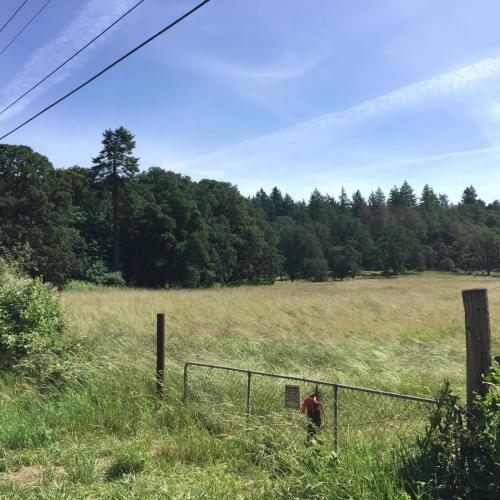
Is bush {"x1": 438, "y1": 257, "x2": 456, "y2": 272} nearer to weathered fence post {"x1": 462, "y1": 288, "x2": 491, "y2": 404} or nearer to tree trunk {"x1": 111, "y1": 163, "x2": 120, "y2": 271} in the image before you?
tree trunk {"x1": 111, "y1": 163, "x2": 120, "y2": 271}

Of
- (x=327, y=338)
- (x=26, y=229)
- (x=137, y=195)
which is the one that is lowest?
(x=327, y=338)

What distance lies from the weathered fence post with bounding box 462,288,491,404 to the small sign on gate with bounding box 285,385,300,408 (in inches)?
78.1

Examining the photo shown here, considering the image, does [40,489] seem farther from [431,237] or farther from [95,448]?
[431,237]

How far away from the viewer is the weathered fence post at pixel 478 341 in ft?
12.5

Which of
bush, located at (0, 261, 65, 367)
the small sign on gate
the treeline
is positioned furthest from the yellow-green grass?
the treeline

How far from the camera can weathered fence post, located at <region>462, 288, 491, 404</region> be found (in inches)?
149

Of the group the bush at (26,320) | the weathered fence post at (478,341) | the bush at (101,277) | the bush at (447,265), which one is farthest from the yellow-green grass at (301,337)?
the bush at (447,265)

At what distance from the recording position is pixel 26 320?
32.4ft

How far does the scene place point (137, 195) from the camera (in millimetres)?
59719

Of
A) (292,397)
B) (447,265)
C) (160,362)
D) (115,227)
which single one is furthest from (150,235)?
(447,265)

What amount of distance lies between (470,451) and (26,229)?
139 feet

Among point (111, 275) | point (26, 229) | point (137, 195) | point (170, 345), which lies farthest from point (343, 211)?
point (170, 345)

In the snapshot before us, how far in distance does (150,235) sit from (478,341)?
55.3 meters

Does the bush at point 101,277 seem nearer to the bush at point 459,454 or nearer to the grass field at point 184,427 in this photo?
the grass field at point 184,427
